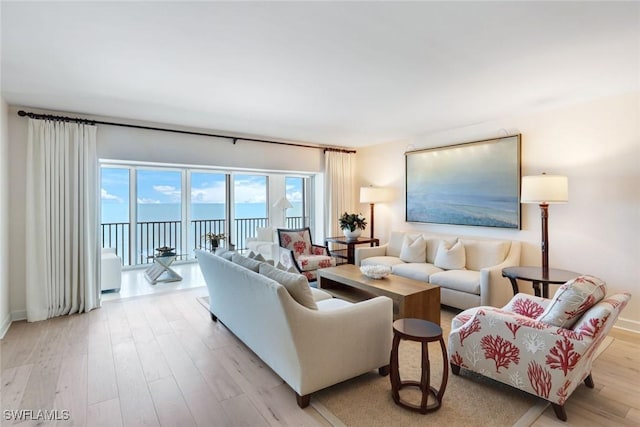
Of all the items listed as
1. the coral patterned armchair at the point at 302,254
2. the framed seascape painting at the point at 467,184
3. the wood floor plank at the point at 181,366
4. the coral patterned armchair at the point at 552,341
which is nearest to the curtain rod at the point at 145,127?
the coral patterned armchair at the point at 302,254

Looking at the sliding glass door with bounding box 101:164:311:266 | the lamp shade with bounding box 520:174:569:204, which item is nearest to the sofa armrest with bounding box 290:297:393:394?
the lamp shade with bounding box 520:174:569:204

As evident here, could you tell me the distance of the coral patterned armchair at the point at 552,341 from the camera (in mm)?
1896

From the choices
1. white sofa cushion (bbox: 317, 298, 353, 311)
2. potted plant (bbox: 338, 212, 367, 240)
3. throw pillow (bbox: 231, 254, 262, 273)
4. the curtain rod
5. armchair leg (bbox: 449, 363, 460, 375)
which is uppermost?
the curtain rod

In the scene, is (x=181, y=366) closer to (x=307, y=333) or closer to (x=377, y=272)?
(x=307, y=333)

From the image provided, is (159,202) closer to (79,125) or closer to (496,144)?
(79,125)

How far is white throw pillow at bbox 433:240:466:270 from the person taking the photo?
13.9 ft

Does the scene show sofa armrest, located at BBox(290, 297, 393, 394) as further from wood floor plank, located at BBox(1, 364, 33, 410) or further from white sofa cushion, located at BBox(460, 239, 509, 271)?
white sofa cushion, located at BBox(460, 239, 509, 271)

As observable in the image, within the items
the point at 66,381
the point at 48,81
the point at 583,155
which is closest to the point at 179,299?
the point at 66,381

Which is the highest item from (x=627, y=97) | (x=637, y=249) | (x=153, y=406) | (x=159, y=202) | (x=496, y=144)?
(x=627, y=97)

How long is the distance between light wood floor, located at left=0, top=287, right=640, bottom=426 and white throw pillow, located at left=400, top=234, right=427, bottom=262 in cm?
222

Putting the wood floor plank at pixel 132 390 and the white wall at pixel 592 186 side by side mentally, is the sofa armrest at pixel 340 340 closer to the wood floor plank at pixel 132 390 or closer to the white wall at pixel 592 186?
the wood floor plank at pixel 132 390

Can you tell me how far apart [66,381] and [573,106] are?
5.36 metres

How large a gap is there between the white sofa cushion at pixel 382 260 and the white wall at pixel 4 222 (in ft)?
13.8

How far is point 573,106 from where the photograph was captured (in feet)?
11.8
